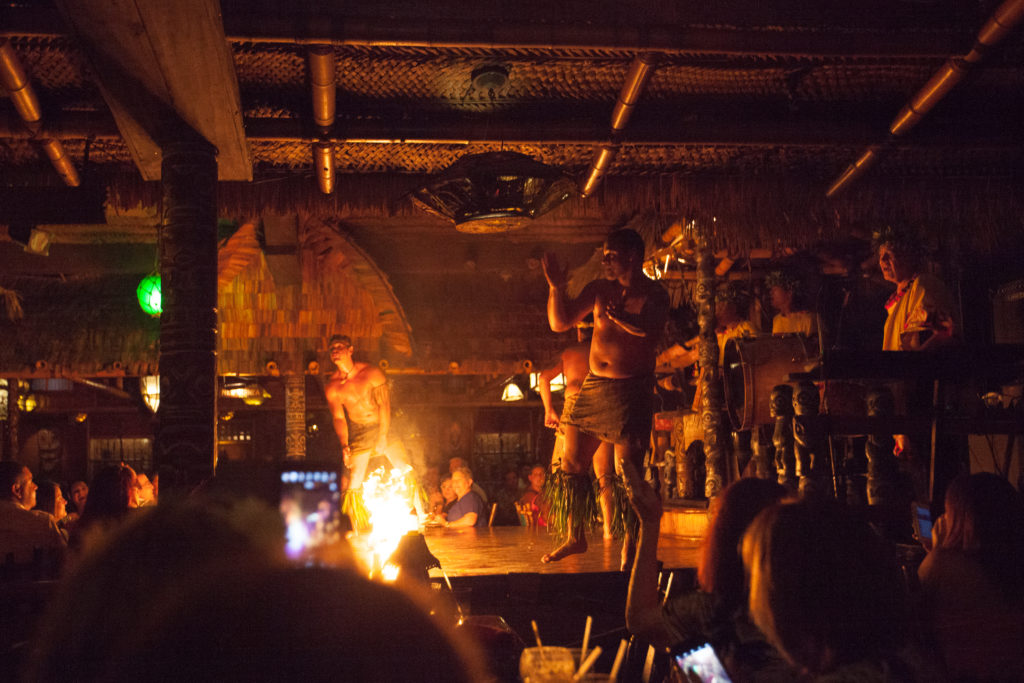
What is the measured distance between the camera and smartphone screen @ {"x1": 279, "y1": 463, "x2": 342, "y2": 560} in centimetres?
126

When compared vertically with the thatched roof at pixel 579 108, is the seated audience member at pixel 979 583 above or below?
below

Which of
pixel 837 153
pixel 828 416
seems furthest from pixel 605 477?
pixel 837 153

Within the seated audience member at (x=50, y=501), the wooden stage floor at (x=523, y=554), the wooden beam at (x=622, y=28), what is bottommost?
the wooden stage floor at (x=523, y=554)

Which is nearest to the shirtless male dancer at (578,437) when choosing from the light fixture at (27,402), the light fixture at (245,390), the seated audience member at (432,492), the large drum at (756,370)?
the large drum at (756,370)

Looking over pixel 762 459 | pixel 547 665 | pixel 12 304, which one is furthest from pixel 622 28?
pixel 12 304

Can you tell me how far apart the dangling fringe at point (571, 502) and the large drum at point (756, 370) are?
153 cm

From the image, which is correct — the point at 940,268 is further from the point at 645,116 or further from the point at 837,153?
the point at 645,116

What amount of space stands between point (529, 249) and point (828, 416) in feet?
21.5

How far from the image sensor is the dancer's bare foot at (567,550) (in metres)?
6.04

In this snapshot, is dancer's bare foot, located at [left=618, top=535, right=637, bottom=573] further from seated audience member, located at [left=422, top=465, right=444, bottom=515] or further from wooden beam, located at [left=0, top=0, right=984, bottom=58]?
seated audience member, located at [left=422, top=465, right=444, bottom=515]

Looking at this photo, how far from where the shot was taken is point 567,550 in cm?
615

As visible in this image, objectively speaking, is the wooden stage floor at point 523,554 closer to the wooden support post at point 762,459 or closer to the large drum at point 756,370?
the wooden support post at point 762,459

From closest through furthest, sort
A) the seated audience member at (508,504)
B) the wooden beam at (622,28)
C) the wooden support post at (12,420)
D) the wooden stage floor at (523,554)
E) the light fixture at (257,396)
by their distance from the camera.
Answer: the wooden beam at (622,28) → the wooden stage floor at (523,554) → the wooden support post at (12,420) → the seated audience member at (508,504) → the light fixture at (257,396)

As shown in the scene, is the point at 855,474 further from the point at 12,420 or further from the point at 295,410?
the point at 12,420
